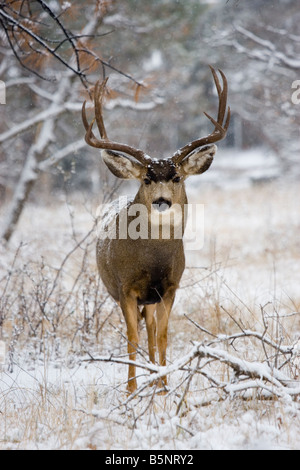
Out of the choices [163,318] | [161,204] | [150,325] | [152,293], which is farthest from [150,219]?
[150,325]

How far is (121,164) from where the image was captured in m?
4.62

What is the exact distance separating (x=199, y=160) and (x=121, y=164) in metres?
0.65

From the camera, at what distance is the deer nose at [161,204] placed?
14.2 ft

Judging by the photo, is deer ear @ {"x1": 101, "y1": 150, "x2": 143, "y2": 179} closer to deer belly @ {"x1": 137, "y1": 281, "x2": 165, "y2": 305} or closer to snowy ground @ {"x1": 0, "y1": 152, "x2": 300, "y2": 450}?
deer belly @ {"x1": 137, "y1": 281, "x2": 165, "y2": 305}

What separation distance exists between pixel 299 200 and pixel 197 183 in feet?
37.7

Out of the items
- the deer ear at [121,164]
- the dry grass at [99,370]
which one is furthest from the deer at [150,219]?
the dry grass at [99,370]

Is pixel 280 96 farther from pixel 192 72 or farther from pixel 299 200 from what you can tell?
pixel 192 72

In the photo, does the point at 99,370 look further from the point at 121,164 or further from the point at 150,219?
the point at 121,164

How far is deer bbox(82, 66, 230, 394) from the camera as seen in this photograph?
4.43m

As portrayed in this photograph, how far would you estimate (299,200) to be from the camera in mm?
18547

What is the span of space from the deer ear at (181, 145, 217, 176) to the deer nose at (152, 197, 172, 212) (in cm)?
45

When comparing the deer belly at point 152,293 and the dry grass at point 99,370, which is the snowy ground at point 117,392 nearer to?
the dry grass at point 99,370

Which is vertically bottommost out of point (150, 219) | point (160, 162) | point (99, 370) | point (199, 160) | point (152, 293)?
point (99, 370)
